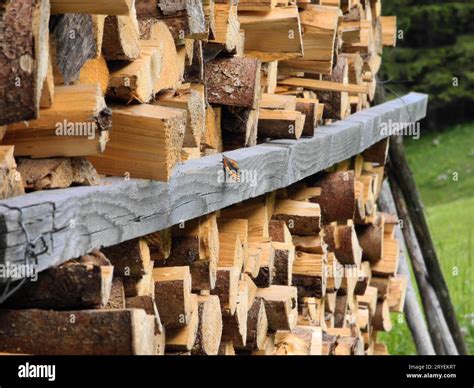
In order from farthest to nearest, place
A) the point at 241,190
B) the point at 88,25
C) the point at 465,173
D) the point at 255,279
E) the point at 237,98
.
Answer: the point at 465,173, the point at 255,279, the point at 237,98, the point at 241,190, the point at 88,25

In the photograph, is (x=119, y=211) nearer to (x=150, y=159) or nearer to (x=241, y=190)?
(x=150, y=159)

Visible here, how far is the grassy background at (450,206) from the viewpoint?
28.1 ft

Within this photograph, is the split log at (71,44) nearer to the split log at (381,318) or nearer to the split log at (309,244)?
the split log at (309,244)

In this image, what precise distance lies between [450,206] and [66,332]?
13911mm

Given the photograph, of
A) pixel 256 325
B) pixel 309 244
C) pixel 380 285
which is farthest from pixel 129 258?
pixel 380 285

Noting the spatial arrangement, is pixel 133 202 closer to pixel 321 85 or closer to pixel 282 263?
pixel 282 263

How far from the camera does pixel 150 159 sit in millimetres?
2723

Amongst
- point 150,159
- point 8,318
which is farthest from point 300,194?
point 8,318

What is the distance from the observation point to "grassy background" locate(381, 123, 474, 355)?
28.1 feet

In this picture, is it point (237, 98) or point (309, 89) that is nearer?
point (237, 98)

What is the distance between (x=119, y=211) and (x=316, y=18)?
2.37 m

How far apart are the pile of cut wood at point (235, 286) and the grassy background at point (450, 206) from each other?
2.07 m

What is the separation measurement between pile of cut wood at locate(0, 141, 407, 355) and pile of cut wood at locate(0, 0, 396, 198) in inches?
9.4

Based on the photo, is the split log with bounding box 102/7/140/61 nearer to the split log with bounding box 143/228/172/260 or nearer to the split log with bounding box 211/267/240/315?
the split log with bounding box 143/228/172/260
